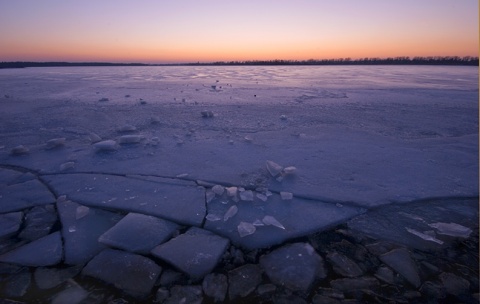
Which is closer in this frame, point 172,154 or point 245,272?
point 245,272

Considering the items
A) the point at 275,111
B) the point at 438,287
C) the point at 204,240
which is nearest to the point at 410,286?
the point at 438,287

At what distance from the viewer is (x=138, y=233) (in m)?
1.46

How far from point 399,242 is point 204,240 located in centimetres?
110

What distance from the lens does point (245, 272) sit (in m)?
1.27

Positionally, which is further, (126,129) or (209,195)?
(126,129)

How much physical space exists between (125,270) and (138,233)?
0.79 ft

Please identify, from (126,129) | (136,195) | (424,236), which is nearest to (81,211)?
(136,195)

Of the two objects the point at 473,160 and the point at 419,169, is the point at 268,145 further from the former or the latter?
the point at 473,160

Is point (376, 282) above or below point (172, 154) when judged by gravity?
below

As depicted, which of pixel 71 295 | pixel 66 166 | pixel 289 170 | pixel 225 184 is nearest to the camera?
pixel 71 295

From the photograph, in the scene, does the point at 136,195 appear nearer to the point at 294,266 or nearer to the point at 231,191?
the point at 231,191

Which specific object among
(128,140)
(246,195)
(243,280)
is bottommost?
(243,280)

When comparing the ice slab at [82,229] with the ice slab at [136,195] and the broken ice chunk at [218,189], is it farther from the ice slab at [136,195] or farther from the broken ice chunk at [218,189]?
the broken ice chunk at [218,189]

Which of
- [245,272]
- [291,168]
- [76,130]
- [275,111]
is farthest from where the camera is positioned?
[275,111]
